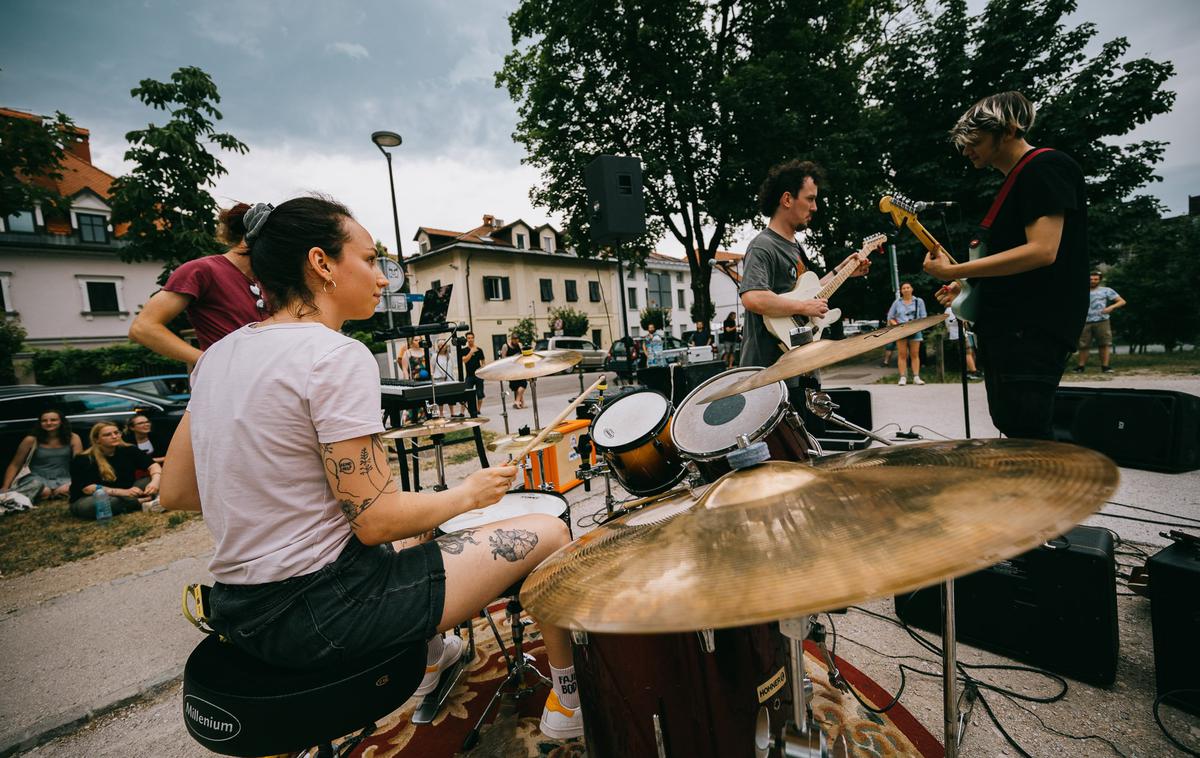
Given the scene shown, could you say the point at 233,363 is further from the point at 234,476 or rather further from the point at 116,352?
the point at 116,352

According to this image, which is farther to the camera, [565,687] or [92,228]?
[92,228]

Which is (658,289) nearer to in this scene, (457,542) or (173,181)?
(173,181)

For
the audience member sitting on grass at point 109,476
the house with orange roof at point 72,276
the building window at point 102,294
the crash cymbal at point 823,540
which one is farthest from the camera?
the building window at point 102,294

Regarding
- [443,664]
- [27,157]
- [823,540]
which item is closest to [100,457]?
[27,157]

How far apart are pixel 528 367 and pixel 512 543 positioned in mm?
2155

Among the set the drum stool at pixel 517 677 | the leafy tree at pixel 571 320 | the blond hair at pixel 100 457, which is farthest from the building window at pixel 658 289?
the drum stool at pixel 517 677

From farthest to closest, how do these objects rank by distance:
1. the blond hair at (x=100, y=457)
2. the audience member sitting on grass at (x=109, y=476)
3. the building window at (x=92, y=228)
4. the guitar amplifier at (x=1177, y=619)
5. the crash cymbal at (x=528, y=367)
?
1. the building window at (x=92, y=228)
2. the blond hair at (x=100, y=457)
3. the audience member sitting on grass at (x=109, y=476)
4. the crash cymbal at (x=528, y=367)
5. the guitar amplifier at (x=1177, y=619)

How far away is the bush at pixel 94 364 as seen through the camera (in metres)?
19.2

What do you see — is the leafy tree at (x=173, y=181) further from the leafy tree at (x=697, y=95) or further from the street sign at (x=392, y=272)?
the leafy tree at (x=697, y=95)

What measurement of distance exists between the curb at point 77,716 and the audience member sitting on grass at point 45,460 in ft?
18.0

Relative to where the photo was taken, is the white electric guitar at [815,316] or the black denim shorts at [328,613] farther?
the white electric guitar at [815,316]

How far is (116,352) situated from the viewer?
806 inches

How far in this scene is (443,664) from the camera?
2.07 meters

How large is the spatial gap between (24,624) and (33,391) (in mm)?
6616
